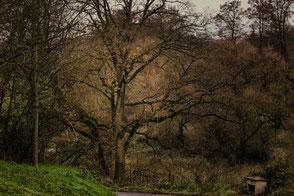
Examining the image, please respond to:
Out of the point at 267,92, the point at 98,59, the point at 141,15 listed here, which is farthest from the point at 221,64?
the point at 98,59

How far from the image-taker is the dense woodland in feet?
37.7

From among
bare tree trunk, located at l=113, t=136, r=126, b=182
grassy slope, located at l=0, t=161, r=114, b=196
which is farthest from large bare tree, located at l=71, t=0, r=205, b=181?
grassy slope, located at l=0, t=161, r=114, b=196

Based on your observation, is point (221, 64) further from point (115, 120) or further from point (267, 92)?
point (115, 120)

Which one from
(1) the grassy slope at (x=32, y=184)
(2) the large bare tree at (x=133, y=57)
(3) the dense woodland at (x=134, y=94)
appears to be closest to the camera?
(1) the grassy slope at (x=32, y=184)

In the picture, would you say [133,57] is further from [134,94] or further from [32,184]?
[32,184]

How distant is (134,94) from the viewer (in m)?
20.7

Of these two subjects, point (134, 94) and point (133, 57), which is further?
point (134, 94)

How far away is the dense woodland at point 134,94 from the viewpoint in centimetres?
1150

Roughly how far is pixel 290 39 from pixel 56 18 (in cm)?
3056

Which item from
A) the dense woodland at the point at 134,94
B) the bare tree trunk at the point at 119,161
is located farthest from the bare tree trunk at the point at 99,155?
the bare tree trunk at the point at 119,161

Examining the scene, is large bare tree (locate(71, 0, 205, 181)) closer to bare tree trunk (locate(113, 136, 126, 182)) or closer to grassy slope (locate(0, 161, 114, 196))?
bare tree trunk (locate(113, 136, 126, 182))

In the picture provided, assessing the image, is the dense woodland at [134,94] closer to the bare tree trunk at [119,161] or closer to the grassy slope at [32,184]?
the bare tree trunk at [119,161]

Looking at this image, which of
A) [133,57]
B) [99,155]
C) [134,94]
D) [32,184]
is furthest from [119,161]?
[32,184]

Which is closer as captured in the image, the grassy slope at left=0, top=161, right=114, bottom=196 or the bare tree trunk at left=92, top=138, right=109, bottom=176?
the grassy slope at left=0, top=161, right=114, bottom=196
